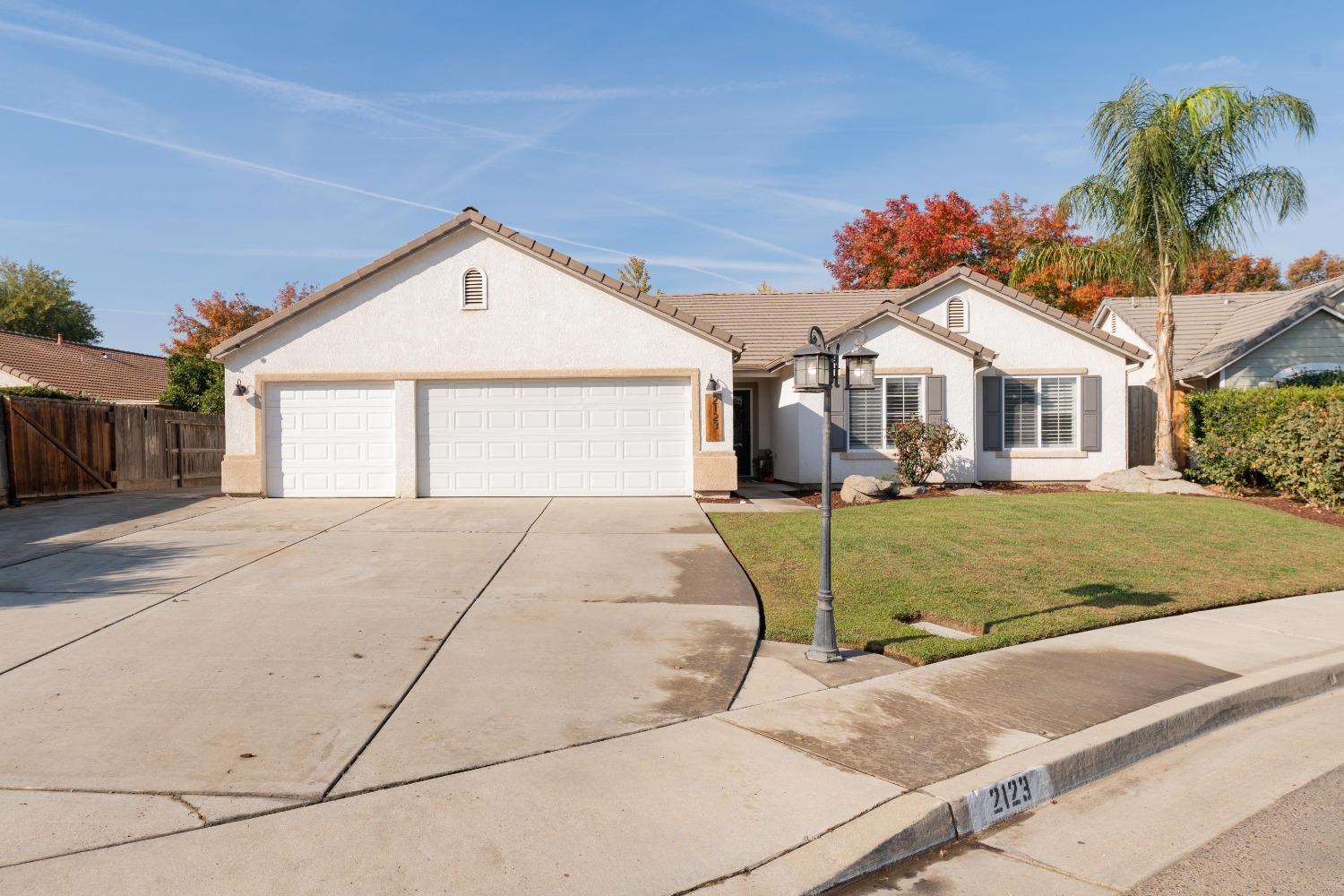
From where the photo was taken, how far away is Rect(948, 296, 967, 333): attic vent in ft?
60.1

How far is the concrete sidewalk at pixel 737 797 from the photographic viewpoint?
10.7 feet

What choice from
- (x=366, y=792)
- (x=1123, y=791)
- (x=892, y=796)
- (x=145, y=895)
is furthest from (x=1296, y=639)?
(x=145, y=895)

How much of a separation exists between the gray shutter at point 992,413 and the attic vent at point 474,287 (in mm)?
10720

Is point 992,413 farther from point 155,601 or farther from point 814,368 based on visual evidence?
point 155,601

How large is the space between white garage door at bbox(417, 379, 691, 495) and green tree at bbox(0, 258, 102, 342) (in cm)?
4111

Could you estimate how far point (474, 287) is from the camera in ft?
51.0

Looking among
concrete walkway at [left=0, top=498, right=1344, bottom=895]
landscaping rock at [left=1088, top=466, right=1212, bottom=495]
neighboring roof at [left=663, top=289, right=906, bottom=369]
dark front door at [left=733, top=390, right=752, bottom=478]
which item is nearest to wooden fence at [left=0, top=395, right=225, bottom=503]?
concrete walkway at [left=0, top=498, right=1344, bottom=895]

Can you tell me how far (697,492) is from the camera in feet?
50.4

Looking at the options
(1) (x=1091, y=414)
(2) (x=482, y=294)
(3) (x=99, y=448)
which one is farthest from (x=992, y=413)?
(3) (x=99, y=448)

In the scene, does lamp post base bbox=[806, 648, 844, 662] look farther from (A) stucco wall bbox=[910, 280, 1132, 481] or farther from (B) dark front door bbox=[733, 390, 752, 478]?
(B) dark front door bbox=[733, 390, 752, 478]

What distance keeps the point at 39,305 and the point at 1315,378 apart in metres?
55.7

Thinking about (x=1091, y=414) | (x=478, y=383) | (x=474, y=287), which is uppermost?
(x=474, y=287)

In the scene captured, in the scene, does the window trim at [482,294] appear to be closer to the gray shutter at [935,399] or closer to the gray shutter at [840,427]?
the gray shutter at [840,427]

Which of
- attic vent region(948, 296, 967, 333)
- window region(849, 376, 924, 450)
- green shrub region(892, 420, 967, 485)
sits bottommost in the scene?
green shrub region(892, 420, 967, 485)
